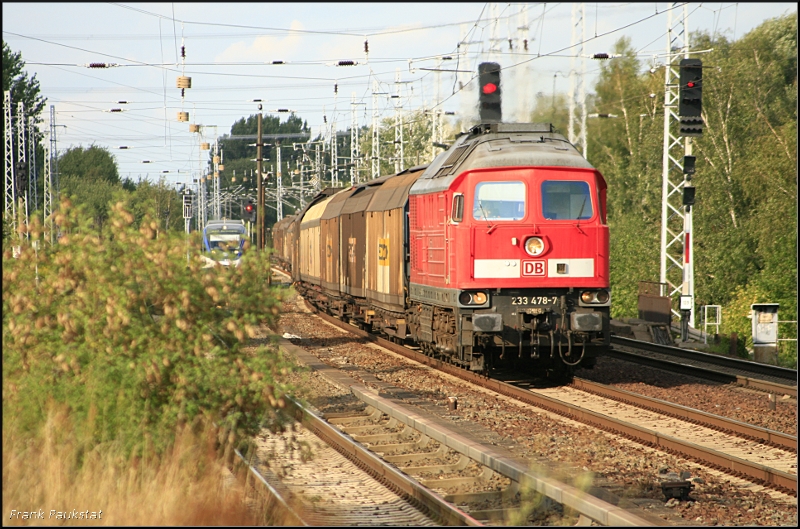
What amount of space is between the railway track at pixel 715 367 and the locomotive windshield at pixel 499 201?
192 inches

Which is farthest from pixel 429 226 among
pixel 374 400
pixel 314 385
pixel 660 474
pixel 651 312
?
pixel 651 312

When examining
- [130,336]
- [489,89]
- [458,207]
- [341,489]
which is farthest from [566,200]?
[489,89]

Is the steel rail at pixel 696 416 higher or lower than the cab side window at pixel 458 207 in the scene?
lower

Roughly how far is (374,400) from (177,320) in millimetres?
5481

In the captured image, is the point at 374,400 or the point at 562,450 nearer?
the point at 562,450

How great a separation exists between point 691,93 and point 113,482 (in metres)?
18.4

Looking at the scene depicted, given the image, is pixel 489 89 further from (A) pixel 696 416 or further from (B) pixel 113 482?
(B) pixel 113 482

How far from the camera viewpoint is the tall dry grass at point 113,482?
6.47m

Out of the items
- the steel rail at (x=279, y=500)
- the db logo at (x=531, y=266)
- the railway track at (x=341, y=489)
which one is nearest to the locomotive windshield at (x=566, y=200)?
the db logo at (x=531, y=266)

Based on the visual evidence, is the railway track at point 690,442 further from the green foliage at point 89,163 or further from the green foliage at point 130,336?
the green foliage at point 89,163

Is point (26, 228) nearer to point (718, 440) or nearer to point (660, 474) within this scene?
point (660, 474)

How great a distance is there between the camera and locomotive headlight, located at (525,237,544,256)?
14625 millimetres

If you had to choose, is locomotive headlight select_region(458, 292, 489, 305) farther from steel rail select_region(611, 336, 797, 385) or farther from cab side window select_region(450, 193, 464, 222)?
steel rail select_region(611, 336, 797, 385)

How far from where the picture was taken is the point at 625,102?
55531 mm
